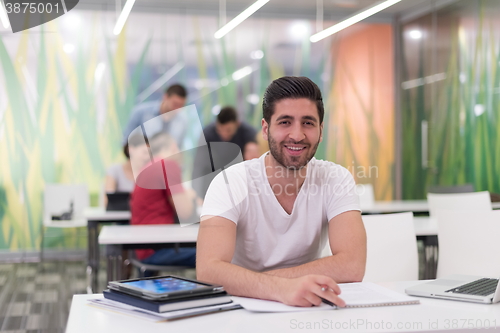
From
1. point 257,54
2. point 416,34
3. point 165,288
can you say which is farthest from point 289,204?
point 416,34

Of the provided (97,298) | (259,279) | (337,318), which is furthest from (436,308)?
(97,298)

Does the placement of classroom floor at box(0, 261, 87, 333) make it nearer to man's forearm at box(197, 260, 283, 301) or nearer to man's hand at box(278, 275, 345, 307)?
man's forearm at box(197, 260, 283, 301)

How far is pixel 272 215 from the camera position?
1.85 m

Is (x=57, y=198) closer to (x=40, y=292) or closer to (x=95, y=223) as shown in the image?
(x=40, y=292)

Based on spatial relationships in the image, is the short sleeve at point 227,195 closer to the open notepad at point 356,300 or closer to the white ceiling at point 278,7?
the open notepad at point 356,300

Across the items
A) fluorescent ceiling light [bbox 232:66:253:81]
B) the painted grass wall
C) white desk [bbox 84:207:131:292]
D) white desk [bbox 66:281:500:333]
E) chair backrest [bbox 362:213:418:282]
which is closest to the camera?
white desk [bbox 66:281:500:333]

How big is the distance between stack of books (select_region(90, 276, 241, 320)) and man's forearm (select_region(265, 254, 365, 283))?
0.35 meters

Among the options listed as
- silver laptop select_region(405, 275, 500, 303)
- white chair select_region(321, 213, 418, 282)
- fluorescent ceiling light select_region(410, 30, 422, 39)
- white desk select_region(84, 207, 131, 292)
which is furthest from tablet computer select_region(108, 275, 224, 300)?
fluorescent ceiling light select_region(410, 30, 422, 39)

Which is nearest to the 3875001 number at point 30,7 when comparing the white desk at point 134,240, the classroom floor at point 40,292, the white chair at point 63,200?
the white chair at point 63,200

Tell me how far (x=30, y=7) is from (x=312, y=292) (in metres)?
5.91

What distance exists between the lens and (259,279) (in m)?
1.48

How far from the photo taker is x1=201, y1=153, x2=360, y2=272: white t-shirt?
1.85m

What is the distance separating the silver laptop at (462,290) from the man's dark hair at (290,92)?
659 mm

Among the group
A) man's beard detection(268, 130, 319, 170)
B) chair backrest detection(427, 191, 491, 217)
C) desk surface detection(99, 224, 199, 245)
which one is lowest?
desk surface detection(99, 224, 199, 245)
